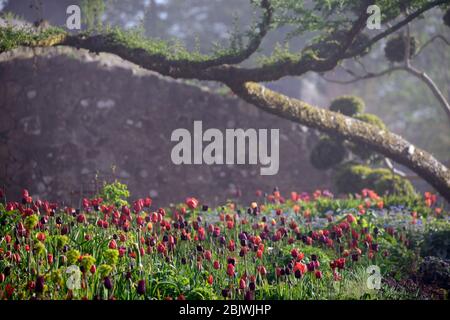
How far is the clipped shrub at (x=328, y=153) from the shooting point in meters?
15.5

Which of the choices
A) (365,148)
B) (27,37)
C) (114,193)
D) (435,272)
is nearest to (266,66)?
(365,148)

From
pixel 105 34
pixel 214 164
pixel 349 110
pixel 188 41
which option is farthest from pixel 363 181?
pixel 188 41

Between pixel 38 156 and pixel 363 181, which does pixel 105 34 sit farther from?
pixel 363 181

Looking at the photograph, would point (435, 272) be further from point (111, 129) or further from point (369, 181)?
point (111, 129)

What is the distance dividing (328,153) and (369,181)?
5.00 feet

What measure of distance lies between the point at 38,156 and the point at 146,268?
910 cm

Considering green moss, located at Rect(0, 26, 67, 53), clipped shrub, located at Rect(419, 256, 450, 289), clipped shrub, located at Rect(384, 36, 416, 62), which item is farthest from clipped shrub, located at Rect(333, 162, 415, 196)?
green moss, located at Rect(0, 26, 67, 53)

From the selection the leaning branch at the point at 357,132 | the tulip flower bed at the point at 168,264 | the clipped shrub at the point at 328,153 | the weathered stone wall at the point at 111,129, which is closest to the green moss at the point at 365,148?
the clipped shrub at the point at 328,153

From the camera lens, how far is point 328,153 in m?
15.5

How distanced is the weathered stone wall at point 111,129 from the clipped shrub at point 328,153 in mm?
889

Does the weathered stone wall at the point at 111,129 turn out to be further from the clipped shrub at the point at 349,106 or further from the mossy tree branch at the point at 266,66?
the mossy tree branch at the point at 266,66

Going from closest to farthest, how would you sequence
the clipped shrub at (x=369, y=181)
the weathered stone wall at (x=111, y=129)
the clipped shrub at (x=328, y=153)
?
the clipped shrub at (x=369, y=181) → the weathered stone wall at (x=111, y=129) → the clipped shrub at (x=328, y=153)

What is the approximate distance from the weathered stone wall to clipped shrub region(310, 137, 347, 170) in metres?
0.89

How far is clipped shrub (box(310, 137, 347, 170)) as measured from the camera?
15.5 m
